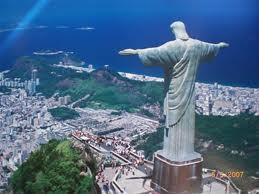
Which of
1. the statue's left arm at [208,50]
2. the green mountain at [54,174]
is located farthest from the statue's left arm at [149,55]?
the green mountain at [54,174]

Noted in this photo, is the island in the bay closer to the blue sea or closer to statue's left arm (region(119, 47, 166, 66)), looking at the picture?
the blue sea

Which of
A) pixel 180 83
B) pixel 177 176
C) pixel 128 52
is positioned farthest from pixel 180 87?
pixel 177 176

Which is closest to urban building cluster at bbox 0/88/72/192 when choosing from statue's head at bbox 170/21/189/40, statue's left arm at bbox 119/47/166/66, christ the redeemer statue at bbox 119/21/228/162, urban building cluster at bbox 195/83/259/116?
urban building cluster at bbox 195/83/259/116

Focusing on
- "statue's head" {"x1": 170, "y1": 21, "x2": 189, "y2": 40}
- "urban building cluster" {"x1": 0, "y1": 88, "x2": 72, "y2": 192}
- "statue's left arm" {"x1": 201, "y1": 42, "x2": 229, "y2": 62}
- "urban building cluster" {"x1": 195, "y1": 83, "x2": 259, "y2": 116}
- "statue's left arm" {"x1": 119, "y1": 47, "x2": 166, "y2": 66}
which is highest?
"statue's head" {"x1": 170, "y1": 21, "x2": 189, "y2": 40}

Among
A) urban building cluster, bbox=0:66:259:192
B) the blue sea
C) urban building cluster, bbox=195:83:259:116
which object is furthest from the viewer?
the blue sea

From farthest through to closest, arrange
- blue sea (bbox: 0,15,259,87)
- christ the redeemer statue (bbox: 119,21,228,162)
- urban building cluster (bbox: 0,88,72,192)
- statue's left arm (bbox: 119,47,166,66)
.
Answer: blue sea (bbox: 0,15,259,87) → urban building cluster (bbox: 0,88,72,192) → christ the redeemer statue (bbox: 119,21,228,162) → statue's left arm (bbox: 119,47,166,66)

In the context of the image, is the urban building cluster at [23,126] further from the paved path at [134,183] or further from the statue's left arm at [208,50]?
the statue's left arm at [208,50]
